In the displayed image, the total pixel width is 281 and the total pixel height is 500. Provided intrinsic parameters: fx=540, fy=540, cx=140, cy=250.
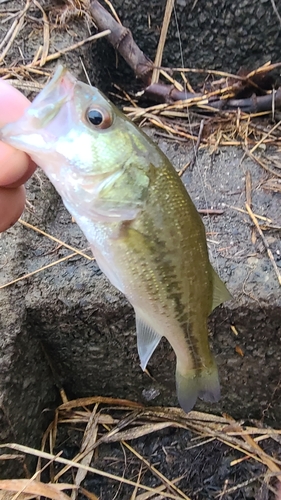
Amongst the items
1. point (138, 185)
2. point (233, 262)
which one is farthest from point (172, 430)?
point (138, 185)

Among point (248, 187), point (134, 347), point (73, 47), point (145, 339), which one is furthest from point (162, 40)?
point (145, 339)

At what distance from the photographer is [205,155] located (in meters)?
1.80

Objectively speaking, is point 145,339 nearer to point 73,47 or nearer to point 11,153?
point 11,153

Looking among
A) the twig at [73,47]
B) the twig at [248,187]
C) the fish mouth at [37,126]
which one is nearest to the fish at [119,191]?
the fish mouth at [37,126]

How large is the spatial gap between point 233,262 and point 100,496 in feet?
2.67

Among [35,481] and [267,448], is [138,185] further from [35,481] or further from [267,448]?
[267,448]

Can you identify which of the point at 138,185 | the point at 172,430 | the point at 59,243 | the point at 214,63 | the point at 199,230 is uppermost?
the point at 138,185

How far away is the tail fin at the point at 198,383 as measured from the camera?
1192 mm

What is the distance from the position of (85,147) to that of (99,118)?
60mm

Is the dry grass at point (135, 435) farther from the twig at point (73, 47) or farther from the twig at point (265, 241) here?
the twig at point (73, 47)

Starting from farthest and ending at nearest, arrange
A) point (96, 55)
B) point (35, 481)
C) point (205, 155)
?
point (96, 55) → point (205, 155) → point (35, 481)

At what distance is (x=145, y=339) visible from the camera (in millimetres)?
1110

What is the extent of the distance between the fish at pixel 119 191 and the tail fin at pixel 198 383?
19cm

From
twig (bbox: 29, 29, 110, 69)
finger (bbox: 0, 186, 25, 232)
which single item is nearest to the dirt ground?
twig (bbox: 29, 29, 110, 69)
